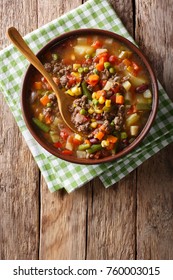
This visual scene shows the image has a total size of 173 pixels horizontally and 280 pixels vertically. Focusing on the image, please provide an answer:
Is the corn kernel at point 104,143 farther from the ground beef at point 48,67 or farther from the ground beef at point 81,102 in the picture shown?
the ground beef at point 48,67

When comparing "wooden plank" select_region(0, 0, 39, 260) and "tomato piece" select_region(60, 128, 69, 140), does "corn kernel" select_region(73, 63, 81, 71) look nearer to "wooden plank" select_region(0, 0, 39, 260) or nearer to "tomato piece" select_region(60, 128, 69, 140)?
"tomato piece" select_region(60, 128, 69, 140)

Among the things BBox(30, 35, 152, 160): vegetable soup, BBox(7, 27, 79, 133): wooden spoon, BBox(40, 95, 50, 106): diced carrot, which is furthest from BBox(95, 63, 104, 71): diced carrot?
BBox(40, 95, 50, 106): diced carrot

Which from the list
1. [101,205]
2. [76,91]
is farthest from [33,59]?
[101,205]

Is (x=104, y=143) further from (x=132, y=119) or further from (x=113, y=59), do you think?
(x=113, y=59)

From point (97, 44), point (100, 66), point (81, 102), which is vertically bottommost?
point (81, 102)

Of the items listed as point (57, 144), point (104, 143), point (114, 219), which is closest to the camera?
point (104, 143)

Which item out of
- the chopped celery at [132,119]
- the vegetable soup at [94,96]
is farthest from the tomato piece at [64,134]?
the chopped celery at [132,119]
